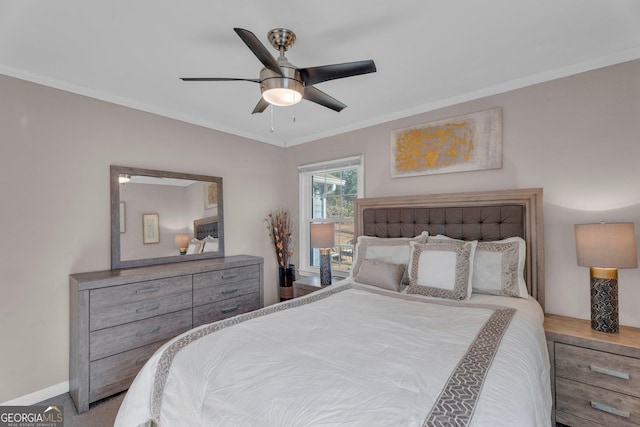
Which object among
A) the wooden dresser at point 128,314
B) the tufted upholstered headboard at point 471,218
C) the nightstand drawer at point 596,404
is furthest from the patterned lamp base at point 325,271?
the nightstand drawer at point 596,404

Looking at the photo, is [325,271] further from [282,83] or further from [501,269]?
[282,83]

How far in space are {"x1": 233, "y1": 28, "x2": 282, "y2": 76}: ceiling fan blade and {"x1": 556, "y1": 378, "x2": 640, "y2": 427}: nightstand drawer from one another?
2.60m

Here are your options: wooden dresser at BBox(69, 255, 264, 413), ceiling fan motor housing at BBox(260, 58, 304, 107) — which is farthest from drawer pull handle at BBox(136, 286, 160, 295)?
ceiling fan motor housing at BBox(260, 58, 304, 107)

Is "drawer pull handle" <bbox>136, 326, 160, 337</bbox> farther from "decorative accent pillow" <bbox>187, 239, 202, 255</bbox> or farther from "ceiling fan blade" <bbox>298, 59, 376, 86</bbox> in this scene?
"ceiling fan blade" <bbox>298, 59, 376, 86</bbox>

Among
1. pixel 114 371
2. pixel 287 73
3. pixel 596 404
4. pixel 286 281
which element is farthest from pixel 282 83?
pixel 286 281

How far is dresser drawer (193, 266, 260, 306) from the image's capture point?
8.93ft

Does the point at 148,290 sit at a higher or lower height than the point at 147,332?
higher

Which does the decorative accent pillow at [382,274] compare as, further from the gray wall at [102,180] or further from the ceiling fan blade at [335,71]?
the ceiling fan blade at [335,71]

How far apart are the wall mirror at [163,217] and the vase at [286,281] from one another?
0.89 m

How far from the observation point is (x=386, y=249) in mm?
2686

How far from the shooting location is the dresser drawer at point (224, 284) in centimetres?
272

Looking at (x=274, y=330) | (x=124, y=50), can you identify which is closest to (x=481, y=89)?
(x=274, y=330)

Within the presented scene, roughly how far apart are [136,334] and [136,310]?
0.64ft

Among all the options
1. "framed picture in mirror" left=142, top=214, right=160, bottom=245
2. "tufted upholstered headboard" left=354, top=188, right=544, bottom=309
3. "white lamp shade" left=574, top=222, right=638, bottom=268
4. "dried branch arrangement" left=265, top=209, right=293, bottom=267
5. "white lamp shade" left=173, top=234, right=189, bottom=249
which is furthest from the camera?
"dried branch arrangement" left=265, top=209, right=293, bottom=267
